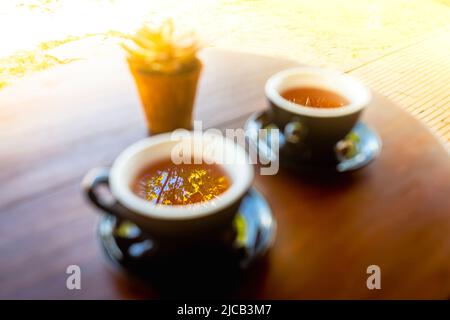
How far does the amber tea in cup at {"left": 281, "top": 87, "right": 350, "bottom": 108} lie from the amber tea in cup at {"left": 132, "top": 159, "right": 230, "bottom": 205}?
0.83 ft

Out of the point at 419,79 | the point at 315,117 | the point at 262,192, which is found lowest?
the point at 419,79

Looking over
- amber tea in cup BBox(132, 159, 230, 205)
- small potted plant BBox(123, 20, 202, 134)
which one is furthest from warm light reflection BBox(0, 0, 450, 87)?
amber tea in cup BBox(132, 159, 230, 205)

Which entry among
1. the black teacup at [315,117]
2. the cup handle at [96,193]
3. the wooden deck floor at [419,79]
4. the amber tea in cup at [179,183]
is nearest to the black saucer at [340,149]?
the black teacup at [315,117]

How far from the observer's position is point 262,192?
788mm

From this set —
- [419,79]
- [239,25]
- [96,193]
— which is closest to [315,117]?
[96,193]

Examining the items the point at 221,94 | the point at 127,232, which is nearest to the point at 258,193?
the point at 127,232

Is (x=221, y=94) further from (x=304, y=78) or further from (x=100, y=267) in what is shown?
(x=100, y=267)

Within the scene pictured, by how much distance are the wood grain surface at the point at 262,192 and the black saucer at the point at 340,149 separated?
0.08 feet

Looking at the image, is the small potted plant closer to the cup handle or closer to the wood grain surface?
the wood grain surface

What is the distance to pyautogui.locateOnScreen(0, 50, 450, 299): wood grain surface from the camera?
25.1 inches

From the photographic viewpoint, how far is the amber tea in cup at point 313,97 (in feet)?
2.93

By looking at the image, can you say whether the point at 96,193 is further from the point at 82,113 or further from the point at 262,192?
the point at 82,113

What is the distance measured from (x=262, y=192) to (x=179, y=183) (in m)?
0.15
